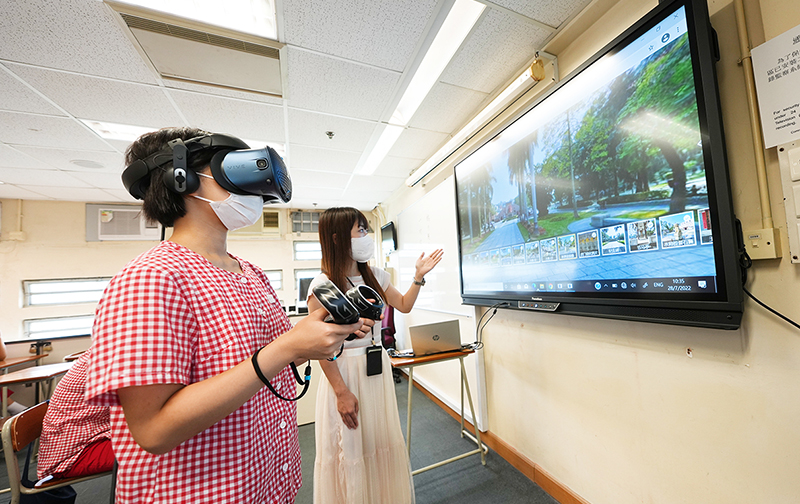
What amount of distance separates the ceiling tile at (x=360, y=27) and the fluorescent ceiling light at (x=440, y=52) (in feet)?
0.57

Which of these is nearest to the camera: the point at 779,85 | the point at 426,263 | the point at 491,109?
the point at 779,85

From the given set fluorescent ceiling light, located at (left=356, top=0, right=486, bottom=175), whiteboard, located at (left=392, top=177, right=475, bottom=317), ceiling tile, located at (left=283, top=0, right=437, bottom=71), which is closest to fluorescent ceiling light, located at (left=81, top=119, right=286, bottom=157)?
fluorescent ceiling light, located at (left=356, top=0, right=486, bottom=175)

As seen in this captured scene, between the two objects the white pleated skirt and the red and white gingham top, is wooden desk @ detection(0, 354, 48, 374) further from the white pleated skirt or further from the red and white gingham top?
the red and white gingham top

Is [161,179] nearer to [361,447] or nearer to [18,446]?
[361,447]

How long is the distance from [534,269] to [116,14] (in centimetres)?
255

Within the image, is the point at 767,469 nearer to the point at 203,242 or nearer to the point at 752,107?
the point at 752,107

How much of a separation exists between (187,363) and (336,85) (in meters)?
2.06

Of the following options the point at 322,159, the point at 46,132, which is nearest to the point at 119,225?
the point at 46,132

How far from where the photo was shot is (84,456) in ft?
4.50

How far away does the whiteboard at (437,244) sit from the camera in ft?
9.50

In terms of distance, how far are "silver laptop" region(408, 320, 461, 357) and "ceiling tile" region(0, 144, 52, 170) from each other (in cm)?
416

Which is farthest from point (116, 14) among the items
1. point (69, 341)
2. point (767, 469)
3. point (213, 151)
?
point (69, 341)

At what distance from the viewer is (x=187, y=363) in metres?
0.56

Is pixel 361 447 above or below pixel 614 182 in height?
below
